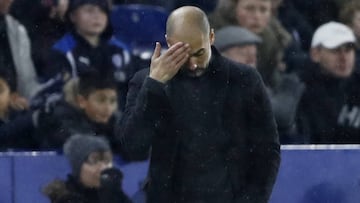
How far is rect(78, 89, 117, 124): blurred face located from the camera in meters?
7.25

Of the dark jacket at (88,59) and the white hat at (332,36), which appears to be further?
the white hat at (332,36)

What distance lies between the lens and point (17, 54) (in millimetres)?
7590

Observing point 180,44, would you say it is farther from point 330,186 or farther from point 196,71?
point 330,186

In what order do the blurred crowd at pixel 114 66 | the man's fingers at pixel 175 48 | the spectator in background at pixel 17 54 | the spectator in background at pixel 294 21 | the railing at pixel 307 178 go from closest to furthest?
the man's fingers at pixel 175 48, the railing at pixel 307 178, the blurred crowd at pixel 114 66, the spectator in background at pixel 17 54, the spectator in background at pixel 294 21

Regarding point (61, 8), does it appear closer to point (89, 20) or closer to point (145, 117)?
point (89, 20)

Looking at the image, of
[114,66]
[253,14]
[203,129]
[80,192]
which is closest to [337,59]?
[253,14]

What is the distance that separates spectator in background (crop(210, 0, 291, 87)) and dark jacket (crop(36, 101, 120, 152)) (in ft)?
3.80

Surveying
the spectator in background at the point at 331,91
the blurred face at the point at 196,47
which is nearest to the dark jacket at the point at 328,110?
the spectator in background at the point at 331,91

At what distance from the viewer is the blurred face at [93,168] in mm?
6910

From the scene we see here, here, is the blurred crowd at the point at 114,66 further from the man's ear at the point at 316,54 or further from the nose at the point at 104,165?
the nose at the point at 104,165

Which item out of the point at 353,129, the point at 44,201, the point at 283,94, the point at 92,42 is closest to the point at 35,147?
the point at 44,201

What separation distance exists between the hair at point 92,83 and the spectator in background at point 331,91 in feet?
4.36

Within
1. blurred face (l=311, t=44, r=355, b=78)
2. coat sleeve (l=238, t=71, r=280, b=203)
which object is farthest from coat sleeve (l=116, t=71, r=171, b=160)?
blurred face (l=311, t=44, r=355, b=78)

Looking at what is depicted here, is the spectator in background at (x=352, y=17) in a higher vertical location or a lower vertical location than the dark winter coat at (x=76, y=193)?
higher
